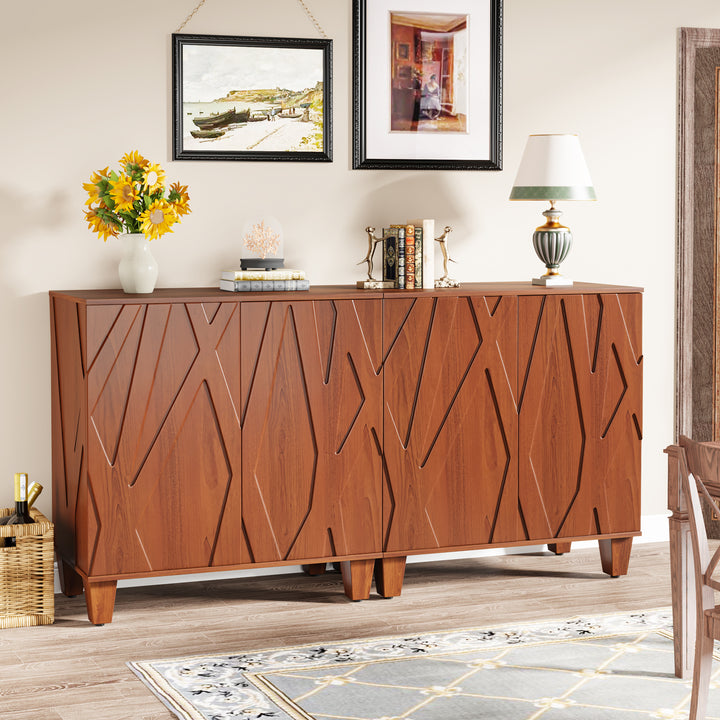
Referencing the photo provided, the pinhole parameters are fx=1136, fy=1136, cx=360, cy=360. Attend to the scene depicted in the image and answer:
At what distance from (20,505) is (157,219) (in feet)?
3.46

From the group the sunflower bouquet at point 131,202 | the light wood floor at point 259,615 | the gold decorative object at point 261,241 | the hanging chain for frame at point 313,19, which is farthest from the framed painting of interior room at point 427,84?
the light wood floor at point 259,615

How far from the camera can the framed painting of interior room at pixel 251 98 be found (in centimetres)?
408

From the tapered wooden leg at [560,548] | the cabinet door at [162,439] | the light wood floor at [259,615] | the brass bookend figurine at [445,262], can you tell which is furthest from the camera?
the tapered wooden leg at [560,548]

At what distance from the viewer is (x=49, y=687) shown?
3.16m

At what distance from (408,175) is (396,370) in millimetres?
910

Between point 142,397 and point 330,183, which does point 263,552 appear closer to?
point 142,397

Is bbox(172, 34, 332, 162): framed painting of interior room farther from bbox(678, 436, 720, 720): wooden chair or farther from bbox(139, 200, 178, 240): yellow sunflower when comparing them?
bbox(678, 436, 720, 720): wooden chair

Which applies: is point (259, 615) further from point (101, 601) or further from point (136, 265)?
point (136, 265)

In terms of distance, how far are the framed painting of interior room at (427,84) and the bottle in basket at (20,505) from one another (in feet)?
5.54

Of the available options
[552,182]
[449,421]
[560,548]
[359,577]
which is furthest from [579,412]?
[359,577]

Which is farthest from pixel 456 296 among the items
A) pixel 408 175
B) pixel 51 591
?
pixel 51 591

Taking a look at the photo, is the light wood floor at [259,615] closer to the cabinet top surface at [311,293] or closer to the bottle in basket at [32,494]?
the bottle in basket at [32,494]

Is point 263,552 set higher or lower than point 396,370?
lower

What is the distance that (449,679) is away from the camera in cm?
321
